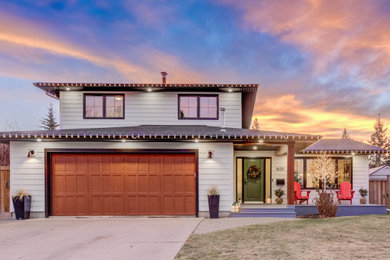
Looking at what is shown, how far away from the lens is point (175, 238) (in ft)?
22.1

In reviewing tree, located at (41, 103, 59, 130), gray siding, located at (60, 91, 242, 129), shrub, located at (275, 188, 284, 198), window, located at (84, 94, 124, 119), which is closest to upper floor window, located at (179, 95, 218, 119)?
gray siding, located at (60, 91, 242, 129)

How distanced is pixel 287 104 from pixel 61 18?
56.4 ft

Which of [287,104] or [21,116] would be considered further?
[21,116]

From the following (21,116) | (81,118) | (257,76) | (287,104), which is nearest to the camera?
(81,118)

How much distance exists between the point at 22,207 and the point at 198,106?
27.7ft

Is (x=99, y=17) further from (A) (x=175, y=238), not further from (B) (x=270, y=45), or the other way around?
(A) (x=175, y=238)

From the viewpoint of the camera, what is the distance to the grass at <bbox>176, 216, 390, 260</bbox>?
509 centimetres

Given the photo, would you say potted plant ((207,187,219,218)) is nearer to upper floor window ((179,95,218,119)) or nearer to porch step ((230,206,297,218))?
porch step ((230,206,297,218))

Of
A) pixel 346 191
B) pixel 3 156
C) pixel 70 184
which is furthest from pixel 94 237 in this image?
pixel 3 156

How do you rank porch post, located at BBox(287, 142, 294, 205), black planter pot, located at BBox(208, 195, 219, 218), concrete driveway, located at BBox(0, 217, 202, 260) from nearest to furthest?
concrete driveway, located at BBox(0, 217, 202, 260) → black planter pot, located at BBox(208, 195, 219, 218) → porch post, located at BBox(287, 142, 294, 205)

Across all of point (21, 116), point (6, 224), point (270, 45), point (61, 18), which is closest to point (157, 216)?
point (6, 224)

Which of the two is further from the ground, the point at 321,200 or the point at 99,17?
the point at 99,17

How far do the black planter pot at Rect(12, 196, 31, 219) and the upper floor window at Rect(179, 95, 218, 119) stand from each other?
7.23 m

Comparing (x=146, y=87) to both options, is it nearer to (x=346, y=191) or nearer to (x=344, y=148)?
(x=346, y=191)
